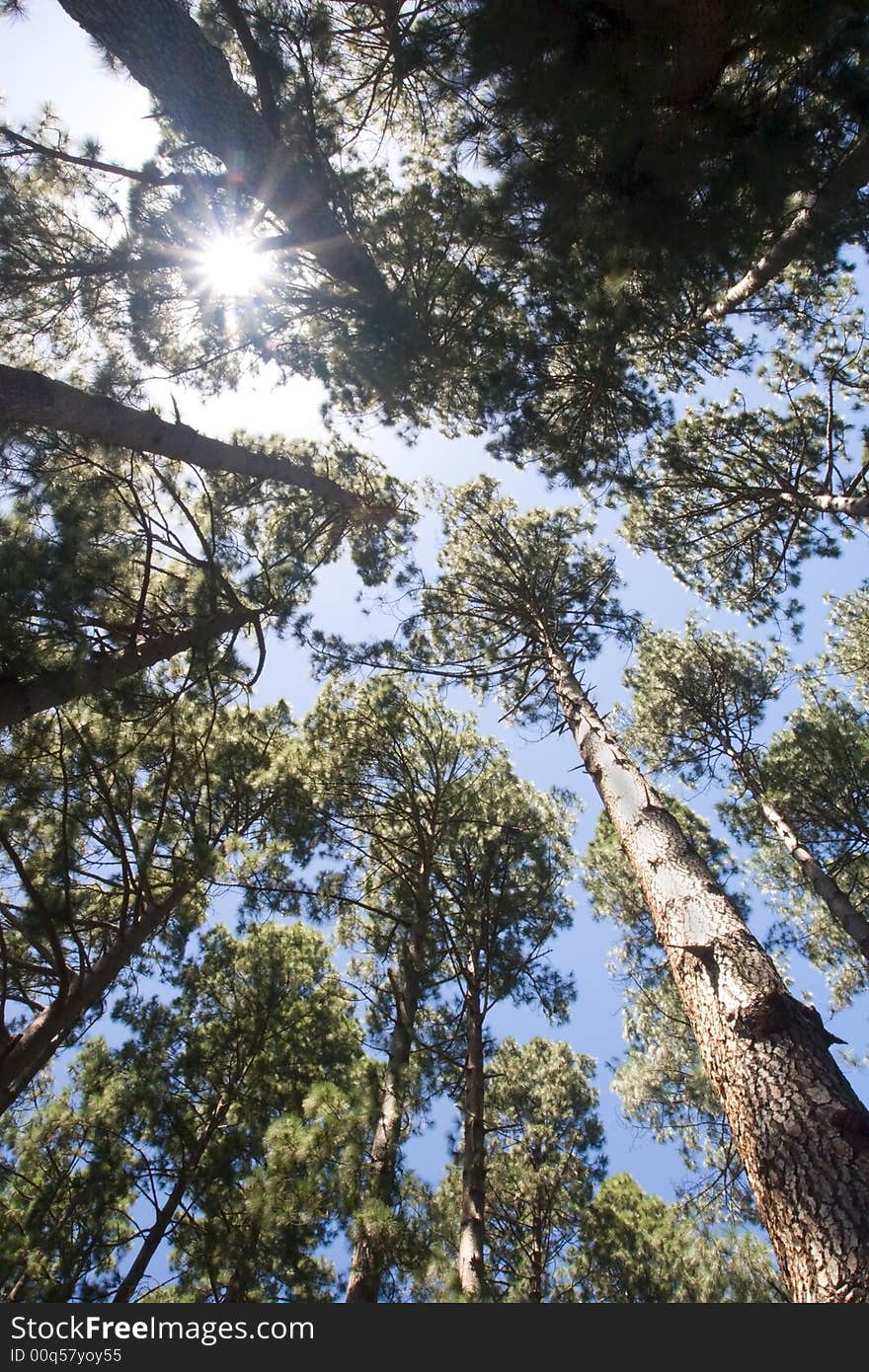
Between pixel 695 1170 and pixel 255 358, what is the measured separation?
12683 mm

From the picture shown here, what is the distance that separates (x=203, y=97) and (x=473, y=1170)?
912cm

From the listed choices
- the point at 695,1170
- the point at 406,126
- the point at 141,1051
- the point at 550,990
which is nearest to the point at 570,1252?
the point at 695,1170

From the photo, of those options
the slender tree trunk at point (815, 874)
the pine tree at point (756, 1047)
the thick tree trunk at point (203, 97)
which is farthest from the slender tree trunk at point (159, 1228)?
the thick tree trunk at point (203, 97)

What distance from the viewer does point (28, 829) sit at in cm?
569

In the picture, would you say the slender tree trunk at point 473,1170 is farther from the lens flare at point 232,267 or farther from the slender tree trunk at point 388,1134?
the lens flare at point 232,267

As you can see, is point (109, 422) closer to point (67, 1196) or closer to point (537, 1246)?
point (67, 1196)

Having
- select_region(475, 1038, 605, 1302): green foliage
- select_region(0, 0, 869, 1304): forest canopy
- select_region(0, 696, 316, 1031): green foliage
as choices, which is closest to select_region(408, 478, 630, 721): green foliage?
select_region(0, 0, 869, 1304): forest canopy

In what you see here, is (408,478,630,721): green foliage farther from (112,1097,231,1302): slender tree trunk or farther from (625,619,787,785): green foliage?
(112,1097,231,1302): slender tree trunk

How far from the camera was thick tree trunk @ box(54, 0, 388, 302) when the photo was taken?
4.94 m

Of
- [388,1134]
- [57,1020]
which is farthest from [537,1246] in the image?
[57,1020]

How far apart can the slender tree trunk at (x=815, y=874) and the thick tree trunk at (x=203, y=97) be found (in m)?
8.36

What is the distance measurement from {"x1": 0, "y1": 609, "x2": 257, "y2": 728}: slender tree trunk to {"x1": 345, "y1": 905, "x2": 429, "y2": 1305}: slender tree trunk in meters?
3.51

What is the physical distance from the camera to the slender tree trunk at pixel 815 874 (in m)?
7.23

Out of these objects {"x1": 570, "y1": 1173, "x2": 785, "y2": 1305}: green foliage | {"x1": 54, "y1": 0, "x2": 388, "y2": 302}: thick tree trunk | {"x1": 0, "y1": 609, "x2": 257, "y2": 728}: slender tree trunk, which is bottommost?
{"x1": 570, "y1": 1173, "x2": 785, "y2": 1305}: green foliage
